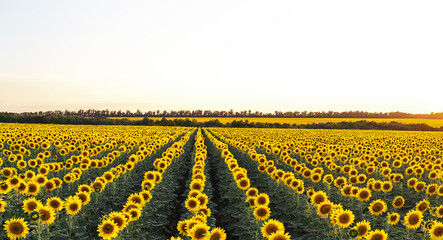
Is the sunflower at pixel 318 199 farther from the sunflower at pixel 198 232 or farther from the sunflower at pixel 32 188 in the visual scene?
the sunflower at pixel 32 188

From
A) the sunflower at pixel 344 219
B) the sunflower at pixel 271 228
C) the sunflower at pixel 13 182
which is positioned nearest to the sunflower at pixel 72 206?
the sunflower at pixel 13 182

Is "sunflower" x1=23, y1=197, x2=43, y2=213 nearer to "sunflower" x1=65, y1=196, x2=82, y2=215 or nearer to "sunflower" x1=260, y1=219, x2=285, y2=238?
"sunflower" x1=65, y1=196, x2=82, y2=215

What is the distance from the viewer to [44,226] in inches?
201

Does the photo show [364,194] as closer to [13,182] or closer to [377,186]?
[377,186]

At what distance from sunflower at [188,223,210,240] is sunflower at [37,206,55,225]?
2634 millimetres

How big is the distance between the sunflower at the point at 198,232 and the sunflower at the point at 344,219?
241 centimetres

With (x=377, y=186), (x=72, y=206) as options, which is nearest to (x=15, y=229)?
(x=72, y=206)

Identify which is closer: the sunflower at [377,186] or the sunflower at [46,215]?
the sunflower at [46,215]

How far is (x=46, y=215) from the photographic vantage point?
5.25m

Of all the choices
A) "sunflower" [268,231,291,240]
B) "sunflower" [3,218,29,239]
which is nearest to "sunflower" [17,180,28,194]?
"sunflower" [3,218,29,239]

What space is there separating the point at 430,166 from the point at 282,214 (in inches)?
264

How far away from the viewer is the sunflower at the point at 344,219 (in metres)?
5.20

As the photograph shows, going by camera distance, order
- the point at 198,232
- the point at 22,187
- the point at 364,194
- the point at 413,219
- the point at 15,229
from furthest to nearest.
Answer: the point at 364,194, the point at 22,187, the point at 413,219, the point at 15,229, the point at 198,232

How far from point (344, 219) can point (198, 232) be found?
2.61 m
